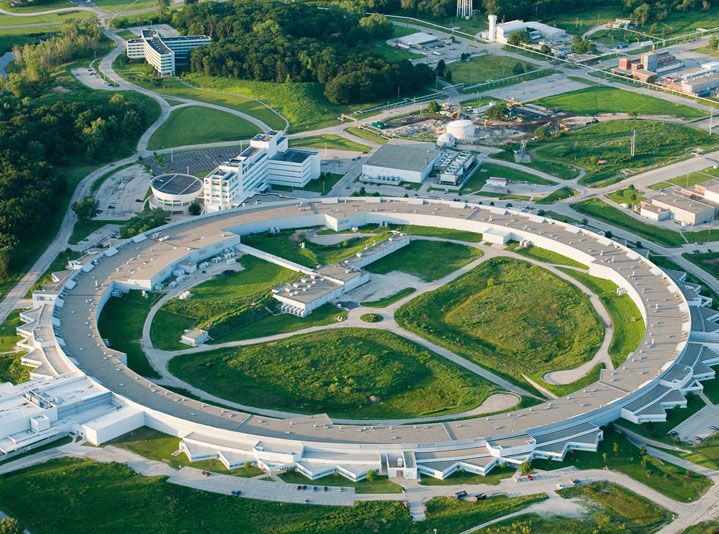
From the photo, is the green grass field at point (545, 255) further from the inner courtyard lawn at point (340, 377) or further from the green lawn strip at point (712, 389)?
the inner courtyard lawn at point (340, 377)

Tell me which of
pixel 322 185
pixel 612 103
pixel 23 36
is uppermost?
pixel 23 36

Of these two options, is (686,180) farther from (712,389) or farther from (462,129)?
(712,389)

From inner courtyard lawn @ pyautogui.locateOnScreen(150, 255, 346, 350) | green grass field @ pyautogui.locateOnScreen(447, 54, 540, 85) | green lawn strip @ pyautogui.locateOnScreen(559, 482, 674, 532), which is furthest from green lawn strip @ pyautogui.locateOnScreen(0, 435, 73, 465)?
green grass field @ pyautogui.locateOnScreen(447, 54, 540, 85)

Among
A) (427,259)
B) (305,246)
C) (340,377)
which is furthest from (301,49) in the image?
(340,377)

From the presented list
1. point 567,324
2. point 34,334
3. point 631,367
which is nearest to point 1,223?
point 34,334

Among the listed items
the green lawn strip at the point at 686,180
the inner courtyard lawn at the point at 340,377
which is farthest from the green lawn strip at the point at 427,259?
the green lawn strip at the point at 686,180

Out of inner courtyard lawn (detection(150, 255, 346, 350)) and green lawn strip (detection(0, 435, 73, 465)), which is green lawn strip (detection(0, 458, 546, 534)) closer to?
green lawn strip (detection(0, 435, 73, 465))

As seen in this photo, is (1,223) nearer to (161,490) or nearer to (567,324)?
(161,490)
